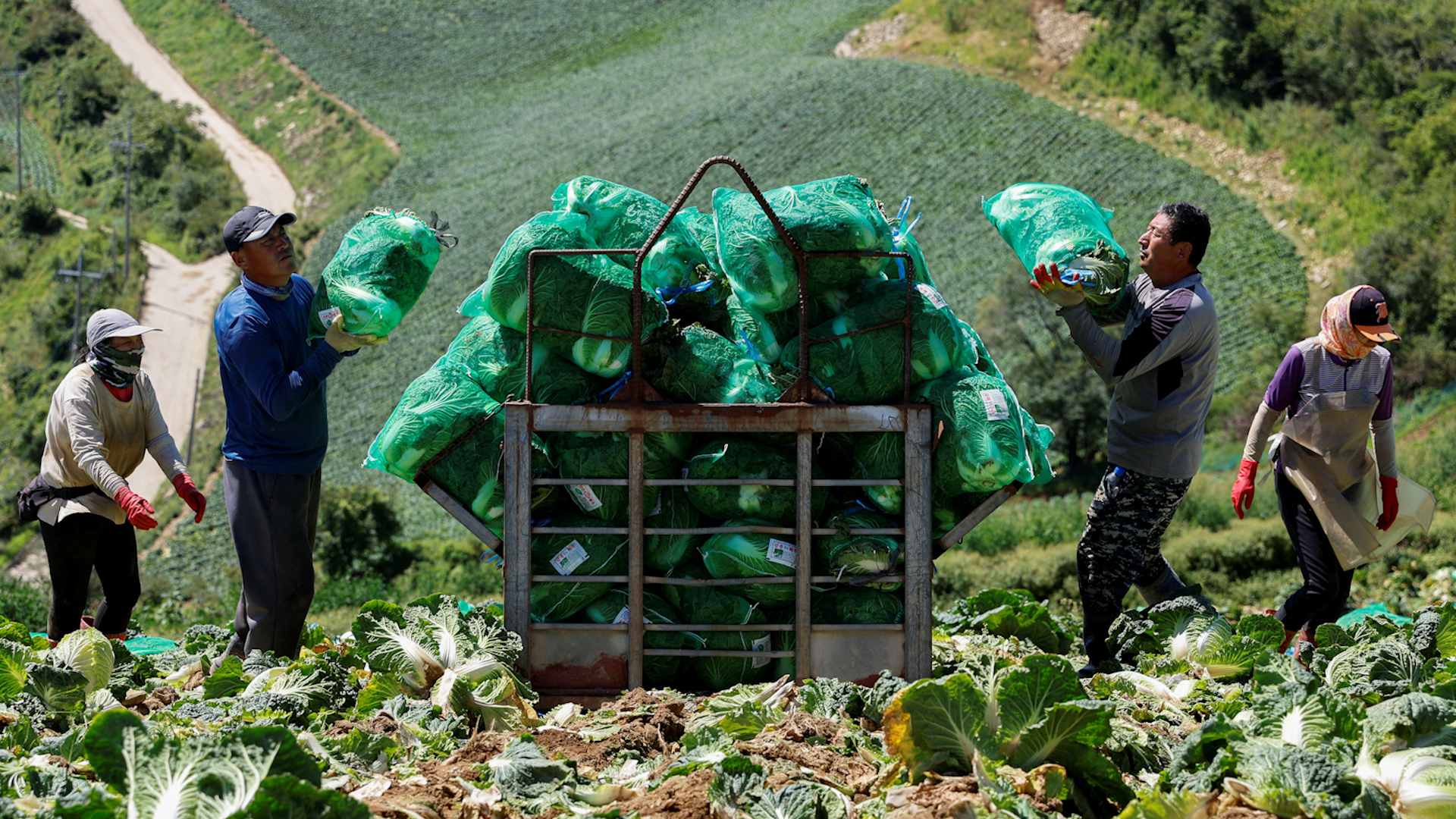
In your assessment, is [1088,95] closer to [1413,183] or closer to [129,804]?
[1413,183]

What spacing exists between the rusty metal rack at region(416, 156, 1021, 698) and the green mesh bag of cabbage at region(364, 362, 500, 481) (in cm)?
26

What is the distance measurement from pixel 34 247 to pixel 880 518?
50168mm

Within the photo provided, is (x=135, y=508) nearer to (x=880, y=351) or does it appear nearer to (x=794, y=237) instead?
(x=794, y=237)

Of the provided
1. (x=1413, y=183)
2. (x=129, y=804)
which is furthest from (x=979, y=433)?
(x=1413, y=183)

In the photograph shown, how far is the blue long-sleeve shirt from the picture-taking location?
414 cm

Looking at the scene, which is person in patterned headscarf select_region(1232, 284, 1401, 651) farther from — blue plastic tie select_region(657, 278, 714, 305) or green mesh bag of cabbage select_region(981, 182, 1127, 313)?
blue plastic tie select_region(657, 278, 714, 305)

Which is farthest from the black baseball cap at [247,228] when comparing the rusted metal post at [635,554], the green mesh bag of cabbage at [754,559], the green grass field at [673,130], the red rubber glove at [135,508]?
the green grass field at [673,130]

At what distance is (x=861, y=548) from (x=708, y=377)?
85cm

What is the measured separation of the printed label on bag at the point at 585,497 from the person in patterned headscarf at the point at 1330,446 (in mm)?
2657

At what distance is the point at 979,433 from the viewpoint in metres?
4.00

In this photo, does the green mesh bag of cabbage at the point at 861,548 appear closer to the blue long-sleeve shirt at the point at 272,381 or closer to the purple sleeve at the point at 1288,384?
the purple sleeve at the point at 1288,384

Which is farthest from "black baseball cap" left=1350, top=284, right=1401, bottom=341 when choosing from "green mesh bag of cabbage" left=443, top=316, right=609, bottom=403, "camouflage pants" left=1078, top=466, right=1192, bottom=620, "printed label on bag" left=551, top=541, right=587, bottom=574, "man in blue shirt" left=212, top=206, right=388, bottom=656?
"man in blue shirt" left=212, top=206, right=388, bottom=656

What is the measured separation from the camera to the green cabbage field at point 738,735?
2695 mm

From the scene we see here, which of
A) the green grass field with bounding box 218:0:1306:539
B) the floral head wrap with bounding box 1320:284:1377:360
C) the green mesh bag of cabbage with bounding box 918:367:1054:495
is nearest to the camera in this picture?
the green mesh bag of cabbage with bounding box 918:367:1054:495
